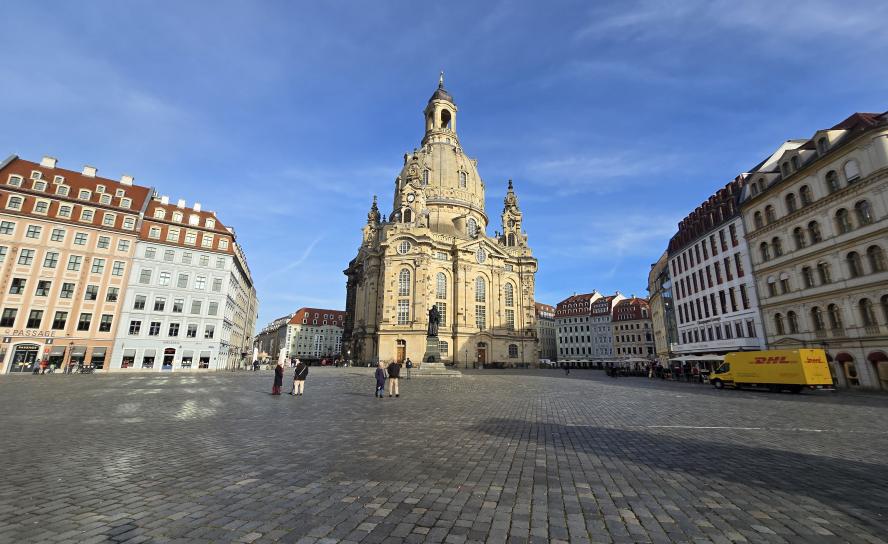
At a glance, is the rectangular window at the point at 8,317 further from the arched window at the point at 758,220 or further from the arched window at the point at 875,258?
the arched window at the point at 875,258

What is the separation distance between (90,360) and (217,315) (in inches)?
463

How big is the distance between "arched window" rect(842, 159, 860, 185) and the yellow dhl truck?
11566 millimetres

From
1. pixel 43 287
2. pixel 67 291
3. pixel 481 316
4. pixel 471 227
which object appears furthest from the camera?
pixel 471 227

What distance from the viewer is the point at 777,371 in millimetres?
23016

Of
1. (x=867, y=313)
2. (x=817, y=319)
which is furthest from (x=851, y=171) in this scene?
(x=817, y=319)

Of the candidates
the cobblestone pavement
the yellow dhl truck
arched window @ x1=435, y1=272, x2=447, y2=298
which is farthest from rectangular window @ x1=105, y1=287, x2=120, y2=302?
the yellow dhl truck

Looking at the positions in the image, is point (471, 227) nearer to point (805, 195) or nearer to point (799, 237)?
point (799, 237)

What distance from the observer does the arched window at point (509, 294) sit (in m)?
67.7

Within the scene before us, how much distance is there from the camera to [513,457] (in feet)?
24.3

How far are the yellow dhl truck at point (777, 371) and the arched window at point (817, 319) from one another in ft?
17.4

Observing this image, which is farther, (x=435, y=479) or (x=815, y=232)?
(x=815, y=232)

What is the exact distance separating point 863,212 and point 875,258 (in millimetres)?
2952

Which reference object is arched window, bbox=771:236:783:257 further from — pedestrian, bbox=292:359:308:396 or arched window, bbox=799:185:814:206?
pedestrian, bbox=292:359:308:396

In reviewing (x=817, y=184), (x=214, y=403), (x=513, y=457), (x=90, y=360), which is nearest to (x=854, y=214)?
(x=817, y=184)
